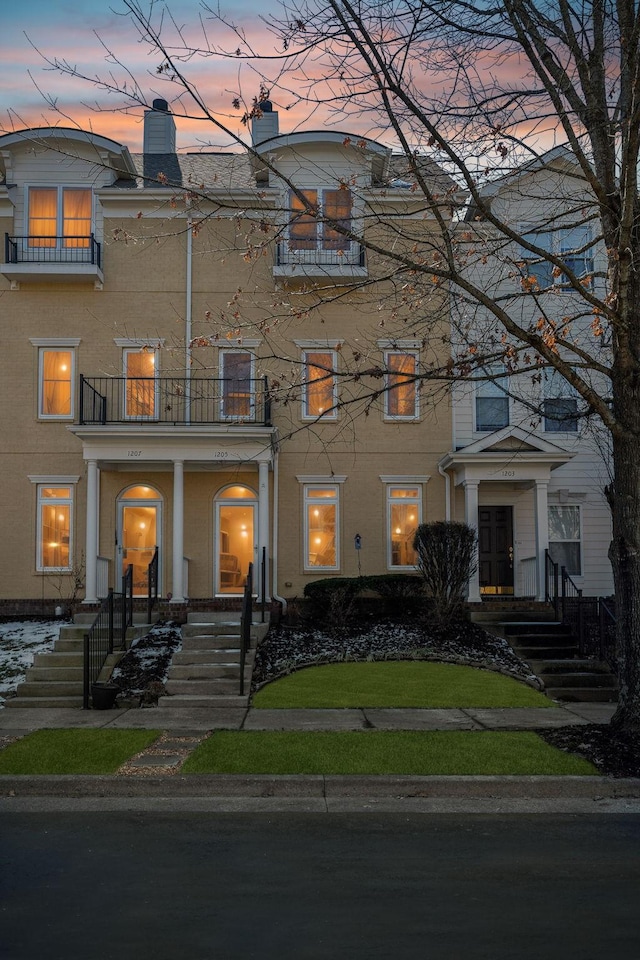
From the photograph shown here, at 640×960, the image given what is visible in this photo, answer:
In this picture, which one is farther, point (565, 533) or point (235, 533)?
point (565, 533)

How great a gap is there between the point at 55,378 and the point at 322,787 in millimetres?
13725


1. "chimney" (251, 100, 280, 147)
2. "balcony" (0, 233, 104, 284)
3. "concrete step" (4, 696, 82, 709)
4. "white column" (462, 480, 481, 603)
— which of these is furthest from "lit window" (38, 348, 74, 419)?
"white column" (462, 480, 481, 603)

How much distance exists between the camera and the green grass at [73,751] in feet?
28.4

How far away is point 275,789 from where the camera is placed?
822cm

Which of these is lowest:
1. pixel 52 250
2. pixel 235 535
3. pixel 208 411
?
pixel 235 535

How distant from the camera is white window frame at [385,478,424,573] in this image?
19.5 meters

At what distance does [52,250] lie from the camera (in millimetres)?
19125

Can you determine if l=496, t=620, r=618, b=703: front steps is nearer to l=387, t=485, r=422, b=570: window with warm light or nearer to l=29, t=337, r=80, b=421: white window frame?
l=387, t=485, r=422, b=570: window with warm light

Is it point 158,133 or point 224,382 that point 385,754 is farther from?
point 158,133

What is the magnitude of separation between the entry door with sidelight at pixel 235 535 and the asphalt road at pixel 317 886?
39.1 feet

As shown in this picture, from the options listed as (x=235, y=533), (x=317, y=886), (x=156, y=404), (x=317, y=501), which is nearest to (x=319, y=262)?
(x=156, y=404)

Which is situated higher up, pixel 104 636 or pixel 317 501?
pixel 317 501

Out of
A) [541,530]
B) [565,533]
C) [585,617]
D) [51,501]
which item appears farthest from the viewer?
[565,533]

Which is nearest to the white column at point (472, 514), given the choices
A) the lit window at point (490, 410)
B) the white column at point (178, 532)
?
the lit window at point (490, 410)
